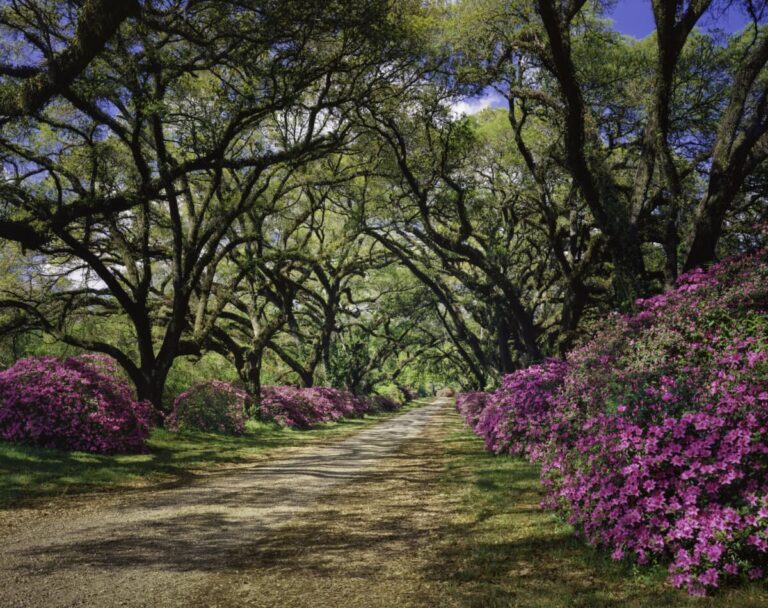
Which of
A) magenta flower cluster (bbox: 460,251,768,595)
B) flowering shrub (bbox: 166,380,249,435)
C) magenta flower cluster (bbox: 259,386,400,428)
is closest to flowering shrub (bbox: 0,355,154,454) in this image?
flowering shrub (bbox: 166,380,249,435)

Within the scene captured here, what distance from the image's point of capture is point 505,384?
12297mm

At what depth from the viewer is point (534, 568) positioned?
4.77 meters

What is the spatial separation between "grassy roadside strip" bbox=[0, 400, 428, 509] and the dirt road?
967 mm

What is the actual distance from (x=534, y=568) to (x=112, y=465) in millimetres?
8918

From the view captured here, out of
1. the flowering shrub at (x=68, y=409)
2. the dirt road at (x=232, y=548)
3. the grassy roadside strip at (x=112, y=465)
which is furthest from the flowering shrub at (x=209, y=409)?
the dirt road at (x=232, y=548)

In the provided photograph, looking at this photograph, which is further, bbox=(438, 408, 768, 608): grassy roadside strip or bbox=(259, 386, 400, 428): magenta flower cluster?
bbox=(259, 386, 400, 428): magenta flower cluster

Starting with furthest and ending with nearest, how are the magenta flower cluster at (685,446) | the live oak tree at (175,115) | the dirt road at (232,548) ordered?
the live oak tree at (175,115) → the dirt road at (232,548) → the magenta flower cluster at (685,446)

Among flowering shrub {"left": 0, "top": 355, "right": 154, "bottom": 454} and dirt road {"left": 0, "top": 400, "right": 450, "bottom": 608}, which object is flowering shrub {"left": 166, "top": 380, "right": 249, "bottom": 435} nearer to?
flowering shrub {"left": 0, "top": 355, "right": 154, "bottom": 454}

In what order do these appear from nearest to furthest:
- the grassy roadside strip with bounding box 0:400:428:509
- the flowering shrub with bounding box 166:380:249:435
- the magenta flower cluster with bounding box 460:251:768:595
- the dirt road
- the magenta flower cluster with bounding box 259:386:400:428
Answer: the magenta flower cluster with bounding box 460:251:768:595 → the dirt road → the grassy roadside strip with bounding box 0:400:428:509 → the flowering shrub with bounding box 166:380:249:435 → the magenta flower cluster with bounding box 259:386:400:428

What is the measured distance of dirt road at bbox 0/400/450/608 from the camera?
4.26 metres

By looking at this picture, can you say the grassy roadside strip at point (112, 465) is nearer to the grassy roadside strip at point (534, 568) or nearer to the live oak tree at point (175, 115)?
the live oak tree at point (175, 115)

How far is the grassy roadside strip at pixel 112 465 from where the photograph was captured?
8.38 m

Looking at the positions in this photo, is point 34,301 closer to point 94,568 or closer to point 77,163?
point 77,163

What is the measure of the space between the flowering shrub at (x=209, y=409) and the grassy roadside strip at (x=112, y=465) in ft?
3.30
